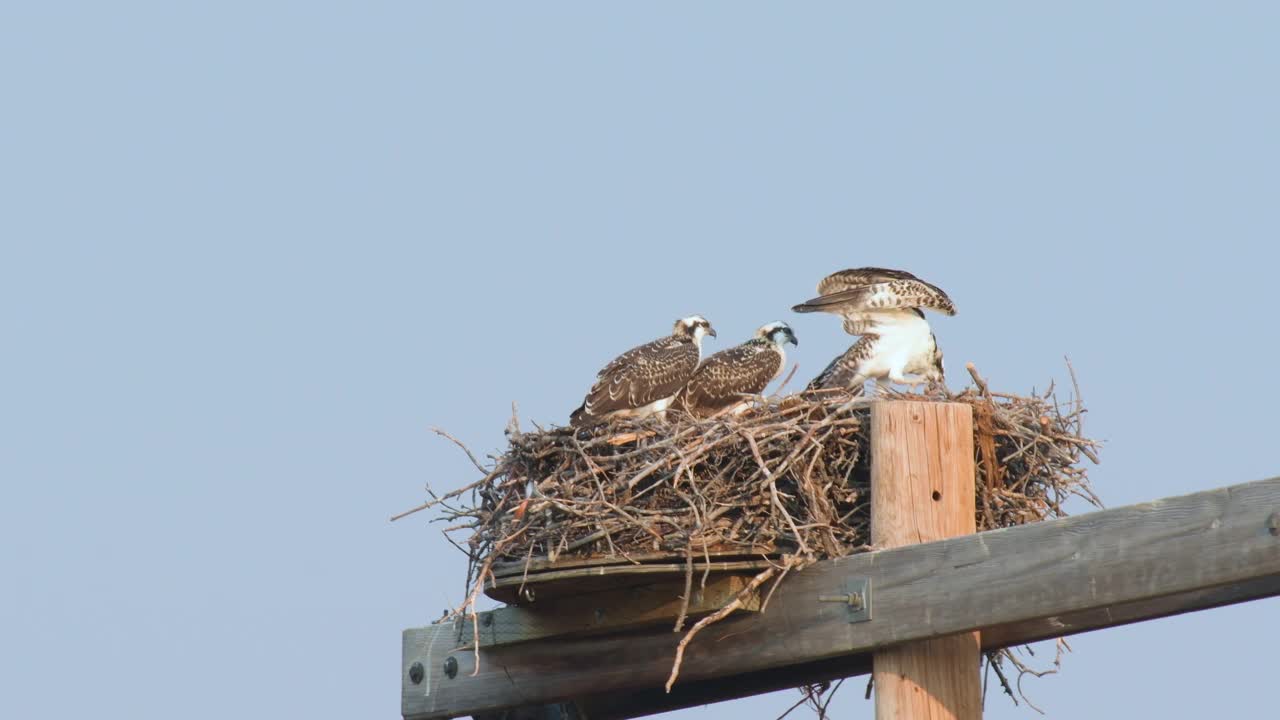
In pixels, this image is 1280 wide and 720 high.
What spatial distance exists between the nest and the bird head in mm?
2151

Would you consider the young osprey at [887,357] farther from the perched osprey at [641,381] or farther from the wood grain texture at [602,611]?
the wood grain texture at [602,611]

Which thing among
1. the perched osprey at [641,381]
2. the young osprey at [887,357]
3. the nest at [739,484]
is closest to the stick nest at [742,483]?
the nest at [739,484]

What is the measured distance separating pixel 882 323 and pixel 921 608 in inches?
131

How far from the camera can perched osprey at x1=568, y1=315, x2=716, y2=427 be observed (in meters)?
8.19

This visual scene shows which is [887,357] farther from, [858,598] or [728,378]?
[858,598]

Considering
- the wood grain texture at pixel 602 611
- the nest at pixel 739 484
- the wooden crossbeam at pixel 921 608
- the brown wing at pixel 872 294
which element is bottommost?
the wooden crossbeam at pixel 921 608

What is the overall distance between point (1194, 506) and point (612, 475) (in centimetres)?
300

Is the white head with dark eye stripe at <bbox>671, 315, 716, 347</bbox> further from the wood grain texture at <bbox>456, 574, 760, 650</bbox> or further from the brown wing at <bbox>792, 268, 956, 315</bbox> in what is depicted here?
the wood grain texture at <bbox>456, 574, 760, 650</bbox>

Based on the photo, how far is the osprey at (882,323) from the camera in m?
8.09

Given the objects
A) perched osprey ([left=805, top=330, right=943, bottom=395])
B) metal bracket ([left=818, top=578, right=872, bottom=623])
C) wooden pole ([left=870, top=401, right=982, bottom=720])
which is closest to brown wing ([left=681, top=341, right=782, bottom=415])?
perched osprey ([left=805, top=330, right=943, bottom=395])

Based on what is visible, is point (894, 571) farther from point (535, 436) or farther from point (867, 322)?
point (867, 322)

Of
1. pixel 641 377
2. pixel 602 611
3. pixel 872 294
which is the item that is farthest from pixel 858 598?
pixel 641 377

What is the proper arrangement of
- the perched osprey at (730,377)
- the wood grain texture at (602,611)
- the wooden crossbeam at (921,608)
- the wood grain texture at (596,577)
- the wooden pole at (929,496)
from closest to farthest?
the wooden crossbeam at (921,608), the wooden pole at (929,496), the wood grain texture at (596,577), the wood grain texture at (602,611), the perched osprey at (730,377)

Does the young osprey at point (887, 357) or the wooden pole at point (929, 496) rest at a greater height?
the young osprey at point (887, 357)
